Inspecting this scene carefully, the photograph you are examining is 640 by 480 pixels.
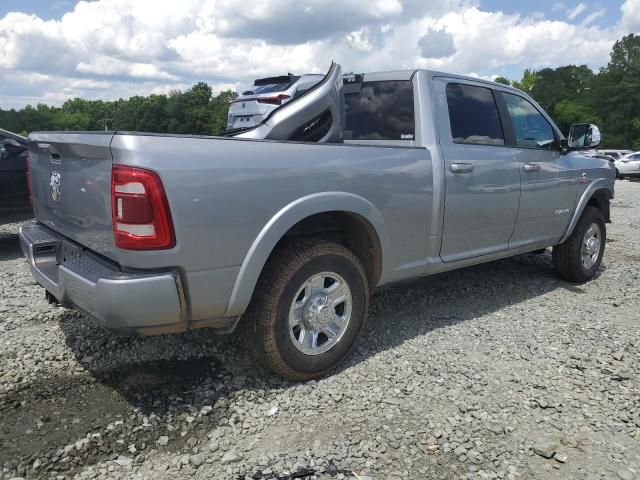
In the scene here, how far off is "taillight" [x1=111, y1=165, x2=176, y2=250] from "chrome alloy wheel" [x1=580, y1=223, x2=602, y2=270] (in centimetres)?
457

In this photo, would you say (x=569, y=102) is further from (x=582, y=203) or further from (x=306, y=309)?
(x=306, y=309)

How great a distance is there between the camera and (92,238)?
277 cm

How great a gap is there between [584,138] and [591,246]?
47.6 inches

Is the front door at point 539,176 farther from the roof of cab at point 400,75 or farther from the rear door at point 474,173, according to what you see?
the roof of cab at point 400,75

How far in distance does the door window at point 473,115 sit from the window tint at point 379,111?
1.14 feet

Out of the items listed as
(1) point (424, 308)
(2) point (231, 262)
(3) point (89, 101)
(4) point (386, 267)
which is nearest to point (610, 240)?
(1) point (424, 308)

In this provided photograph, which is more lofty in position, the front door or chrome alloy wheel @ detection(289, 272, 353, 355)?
the front door

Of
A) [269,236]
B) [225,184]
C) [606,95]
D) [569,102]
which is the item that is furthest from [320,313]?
[569,102]

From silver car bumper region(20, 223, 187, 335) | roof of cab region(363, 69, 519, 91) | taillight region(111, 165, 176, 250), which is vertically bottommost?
silver car bumper region(20, 223, 187, 335)

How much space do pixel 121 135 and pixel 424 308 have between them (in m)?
3.01

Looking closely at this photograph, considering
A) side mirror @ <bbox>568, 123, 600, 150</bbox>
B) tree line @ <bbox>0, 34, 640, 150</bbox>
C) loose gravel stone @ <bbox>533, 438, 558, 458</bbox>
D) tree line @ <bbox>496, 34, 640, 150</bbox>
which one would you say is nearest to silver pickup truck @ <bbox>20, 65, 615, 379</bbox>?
side mirror @ <bbox>568, 123, 600, 150</bbox>

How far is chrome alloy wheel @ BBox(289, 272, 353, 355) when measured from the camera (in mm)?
3158

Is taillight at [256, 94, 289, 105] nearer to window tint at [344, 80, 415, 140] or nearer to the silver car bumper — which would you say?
window tint at [344, 80, 415, 140]

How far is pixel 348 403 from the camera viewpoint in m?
3.05
